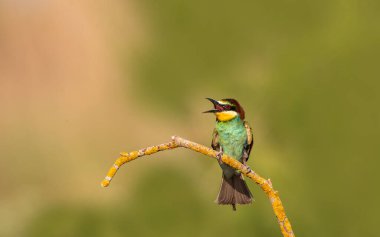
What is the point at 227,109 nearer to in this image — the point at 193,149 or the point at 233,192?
the point at 233,192

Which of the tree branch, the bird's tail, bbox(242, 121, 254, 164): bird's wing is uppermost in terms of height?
the tree branch

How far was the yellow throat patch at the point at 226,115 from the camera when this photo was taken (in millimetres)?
2691

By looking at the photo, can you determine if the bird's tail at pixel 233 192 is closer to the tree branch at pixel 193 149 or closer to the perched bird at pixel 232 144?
the perched bird at pixel 232 144

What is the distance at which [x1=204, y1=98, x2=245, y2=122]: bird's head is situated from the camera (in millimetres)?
2543

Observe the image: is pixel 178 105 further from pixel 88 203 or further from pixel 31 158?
pixel 31 158

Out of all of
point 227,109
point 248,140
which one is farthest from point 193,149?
point 248,140

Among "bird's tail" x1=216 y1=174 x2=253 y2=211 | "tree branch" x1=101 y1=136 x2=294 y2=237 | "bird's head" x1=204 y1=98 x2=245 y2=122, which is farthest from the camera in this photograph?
"bird's tail" x1=216 y1=174 x2=253 y2=211

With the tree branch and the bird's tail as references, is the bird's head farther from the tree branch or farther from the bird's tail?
the tree branch

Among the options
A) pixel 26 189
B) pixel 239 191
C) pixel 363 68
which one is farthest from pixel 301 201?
pixel 26 189

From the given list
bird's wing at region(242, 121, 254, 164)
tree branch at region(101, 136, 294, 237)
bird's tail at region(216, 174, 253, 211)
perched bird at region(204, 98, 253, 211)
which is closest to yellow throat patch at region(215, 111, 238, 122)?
perched bird at region(204, 98, 253, 211)

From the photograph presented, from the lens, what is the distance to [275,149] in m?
6.31

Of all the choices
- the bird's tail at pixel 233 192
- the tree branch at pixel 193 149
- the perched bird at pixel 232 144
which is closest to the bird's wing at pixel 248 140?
the perched bird at pixel 232 144

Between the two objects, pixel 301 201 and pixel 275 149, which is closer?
pixel 301 201

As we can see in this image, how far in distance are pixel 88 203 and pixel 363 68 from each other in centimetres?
354
